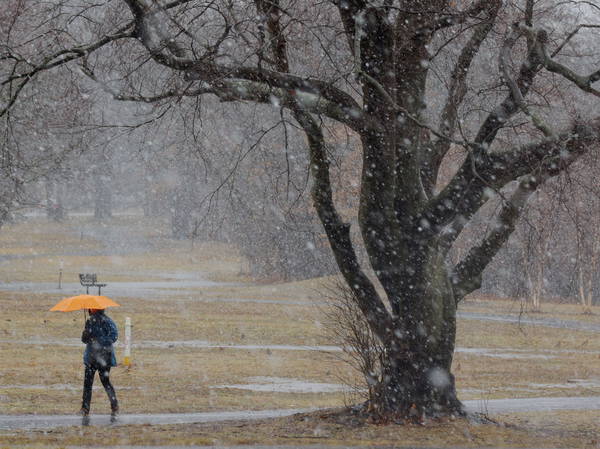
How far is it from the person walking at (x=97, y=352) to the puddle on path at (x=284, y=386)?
4541 mm

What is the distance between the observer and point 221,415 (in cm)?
1508

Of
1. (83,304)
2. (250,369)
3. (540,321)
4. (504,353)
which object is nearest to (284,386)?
(250,369)

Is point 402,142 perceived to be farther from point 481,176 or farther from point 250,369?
point 250,369

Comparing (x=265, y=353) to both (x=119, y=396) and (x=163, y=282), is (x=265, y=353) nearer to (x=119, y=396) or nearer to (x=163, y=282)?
(x=119, y=396)

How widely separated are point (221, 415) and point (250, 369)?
20.2ft

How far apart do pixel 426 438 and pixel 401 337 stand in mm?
1467

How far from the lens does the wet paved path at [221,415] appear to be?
13477mm

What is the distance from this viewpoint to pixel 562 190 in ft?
39.5

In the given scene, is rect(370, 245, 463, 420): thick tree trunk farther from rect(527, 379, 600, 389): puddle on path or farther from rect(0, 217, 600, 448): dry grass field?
rect(527, 379, 600, 389): puddle on path

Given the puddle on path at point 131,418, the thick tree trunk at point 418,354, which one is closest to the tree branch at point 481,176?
the thick tree trunk at point 418,354

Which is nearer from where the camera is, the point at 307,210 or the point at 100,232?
the point at 307,210

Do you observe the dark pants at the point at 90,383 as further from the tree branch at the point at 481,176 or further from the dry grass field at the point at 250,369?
the tree branch at the point at 481,176

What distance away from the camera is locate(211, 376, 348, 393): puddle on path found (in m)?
18.4

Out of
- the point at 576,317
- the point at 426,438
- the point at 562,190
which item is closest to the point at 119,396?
the point at 426,438
